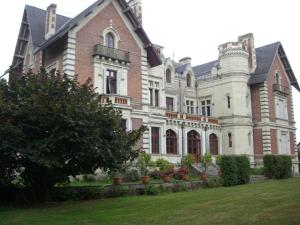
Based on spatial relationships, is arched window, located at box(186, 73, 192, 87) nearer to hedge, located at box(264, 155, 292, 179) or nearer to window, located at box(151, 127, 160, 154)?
window, located at box(151, 127, 160, 154)

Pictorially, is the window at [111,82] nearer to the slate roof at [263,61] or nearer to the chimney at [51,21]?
the chimney at [51,21]

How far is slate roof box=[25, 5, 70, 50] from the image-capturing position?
30.0m

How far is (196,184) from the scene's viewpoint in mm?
22484

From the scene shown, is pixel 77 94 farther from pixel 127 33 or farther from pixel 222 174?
pixel 127 33

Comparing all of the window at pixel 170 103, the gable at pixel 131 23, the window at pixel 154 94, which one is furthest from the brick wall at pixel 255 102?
the gable at pixel 131 23

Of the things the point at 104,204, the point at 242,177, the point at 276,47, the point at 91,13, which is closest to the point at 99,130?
the point at 104,204

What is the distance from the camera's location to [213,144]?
128 ft

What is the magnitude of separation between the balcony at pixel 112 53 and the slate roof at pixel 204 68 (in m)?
16.0

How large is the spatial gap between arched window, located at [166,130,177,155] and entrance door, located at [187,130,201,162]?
185 cm

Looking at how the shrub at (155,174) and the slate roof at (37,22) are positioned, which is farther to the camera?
the slate roof at (37,22)

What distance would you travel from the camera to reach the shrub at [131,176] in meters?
25.0

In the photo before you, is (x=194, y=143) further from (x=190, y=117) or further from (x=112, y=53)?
(x=112, y=53)

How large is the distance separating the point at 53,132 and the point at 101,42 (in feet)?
44.1

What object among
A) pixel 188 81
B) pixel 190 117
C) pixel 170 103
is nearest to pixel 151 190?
pixel 190 117
